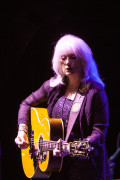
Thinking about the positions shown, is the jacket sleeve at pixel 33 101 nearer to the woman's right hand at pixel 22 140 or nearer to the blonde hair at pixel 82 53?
the woman's right hand at pixel 22 140

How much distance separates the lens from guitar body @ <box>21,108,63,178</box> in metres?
2.57

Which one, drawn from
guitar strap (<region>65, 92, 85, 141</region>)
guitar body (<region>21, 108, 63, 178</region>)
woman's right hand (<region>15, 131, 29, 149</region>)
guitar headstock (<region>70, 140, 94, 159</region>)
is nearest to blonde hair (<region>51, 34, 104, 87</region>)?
guitar strap (<region>65, 92, 85, 141</region>)

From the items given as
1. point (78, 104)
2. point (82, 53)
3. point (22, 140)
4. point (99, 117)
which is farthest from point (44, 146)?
point (82, 53)

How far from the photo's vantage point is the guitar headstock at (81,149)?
7.39 feet

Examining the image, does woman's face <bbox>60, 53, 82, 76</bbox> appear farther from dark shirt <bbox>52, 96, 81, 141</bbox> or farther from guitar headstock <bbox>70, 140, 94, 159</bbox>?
guitar headstock <bbox>70, 140, 94, 159</bbox>

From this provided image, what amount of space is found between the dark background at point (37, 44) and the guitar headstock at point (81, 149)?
2751mm

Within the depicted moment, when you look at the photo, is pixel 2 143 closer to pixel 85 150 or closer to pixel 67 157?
pixel 67 157

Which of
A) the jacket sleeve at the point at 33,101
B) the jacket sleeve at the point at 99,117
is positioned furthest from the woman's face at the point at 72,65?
the jacket sleeve at the point at 33,101

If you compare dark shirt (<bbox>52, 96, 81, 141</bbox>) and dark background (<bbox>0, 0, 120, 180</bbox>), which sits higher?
dark background (<bbox>0, 0, 120, 180</bbox>)

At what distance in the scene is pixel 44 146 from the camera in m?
2.70

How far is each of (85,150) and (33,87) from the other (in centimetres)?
289

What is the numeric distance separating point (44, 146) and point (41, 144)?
0.10m

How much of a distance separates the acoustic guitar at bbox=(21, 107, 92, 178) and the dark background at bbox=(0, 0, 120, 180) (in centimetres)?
174

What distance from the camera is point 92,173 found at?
241 centimetres
